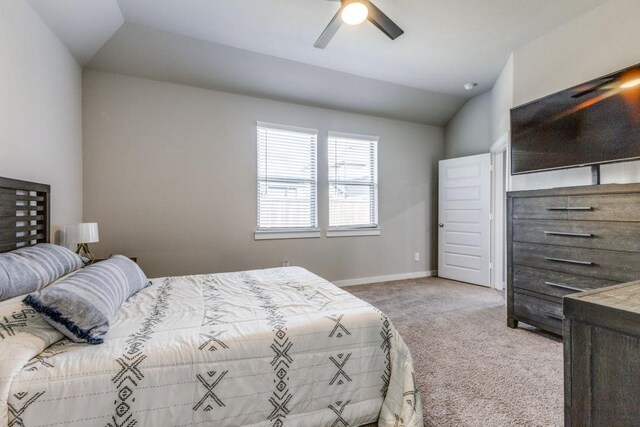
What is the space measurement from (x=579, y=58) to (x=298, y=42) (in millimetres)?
2587

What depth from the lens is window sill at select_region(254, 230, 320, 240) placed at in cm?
385

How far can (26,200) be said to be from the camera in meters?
2.12

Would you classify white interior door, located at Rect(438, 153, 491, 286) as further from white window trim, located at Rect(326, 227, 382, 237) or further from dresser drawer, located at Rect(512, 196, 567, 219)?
dresser drawer, located at Rect(512, 196, 567, 219)

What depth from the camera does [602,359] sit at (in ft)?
2.64

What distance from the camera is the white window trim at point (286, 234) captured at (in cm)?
385

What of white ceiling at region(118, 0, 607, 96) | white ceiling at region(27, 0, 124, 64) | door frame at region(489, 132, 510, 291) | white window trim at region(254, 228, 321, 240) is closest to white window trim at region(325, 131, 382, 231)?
→ white window trim at region(254, 228, 321, 240)

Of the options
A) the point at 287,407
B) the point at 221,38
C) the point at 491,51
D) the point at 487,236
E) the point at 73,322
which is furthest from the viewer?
the point at 487,236

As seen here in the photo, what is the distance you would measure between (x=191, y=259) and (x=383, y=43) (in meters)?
3.20

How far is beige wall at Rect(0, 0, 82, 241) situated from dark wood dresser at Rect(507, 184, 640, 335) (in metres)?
3.94

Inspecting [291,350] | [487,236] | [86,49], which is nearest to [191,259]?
[86,49]

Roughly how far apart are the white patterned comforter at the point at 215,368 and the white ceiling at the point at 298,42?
2448mm

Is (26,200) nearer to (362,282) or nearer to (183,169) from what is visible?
(183,169)

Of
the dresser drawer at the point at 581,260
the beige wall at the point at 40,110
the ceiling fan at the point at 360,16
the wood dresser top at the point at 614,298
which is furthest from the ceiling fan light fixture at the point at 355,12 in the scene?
the dresser drawer at the point at 581,260

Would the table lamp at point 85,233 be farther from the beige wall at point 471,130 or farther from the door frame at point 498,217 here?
the beige wall at point 471,130
